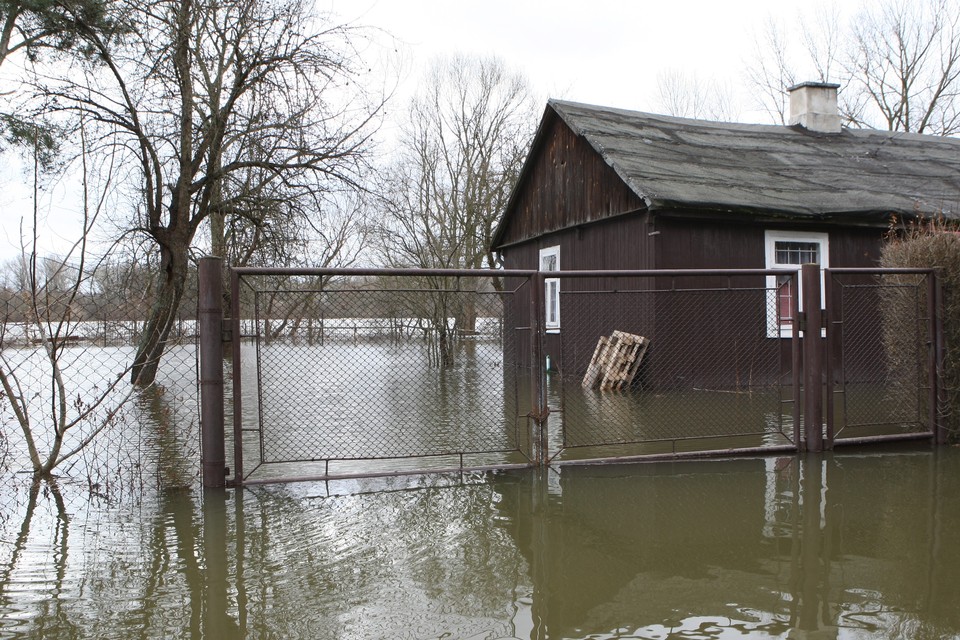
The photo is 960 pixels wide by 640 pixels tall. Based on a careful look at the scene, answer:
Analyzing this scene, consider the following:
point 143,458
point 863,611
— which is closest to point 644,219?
point 143,458

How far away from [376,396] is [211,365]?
6.22 metres

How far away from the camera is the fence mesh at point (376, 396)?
6.53 meters

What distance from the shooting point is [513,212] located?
1862 cm

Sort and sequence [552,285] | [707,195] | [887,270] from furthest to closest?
[552,285]
[707,195]
[887,270]

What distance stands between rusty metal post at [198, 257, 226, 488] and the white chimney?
1649cm

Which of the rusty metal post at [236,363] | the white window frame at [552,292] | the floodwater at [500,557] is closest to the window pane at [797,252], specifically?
the white window frame at [552,292]

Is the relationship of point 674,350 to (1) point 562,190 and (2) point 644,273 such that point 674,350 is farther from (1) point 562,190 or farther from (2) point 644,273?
(2) point 644,273

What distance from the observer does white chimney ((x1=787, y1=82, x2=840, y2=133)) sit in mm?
18031

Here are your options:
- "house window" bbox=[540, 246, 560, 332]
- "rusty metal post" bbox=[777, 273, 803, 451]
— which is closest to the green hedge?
"rusty metal post" bbox=[777, 273, 803, 451]

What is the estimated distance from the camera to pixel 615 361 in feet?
41.2

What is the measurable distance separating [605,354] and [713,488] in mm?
7203

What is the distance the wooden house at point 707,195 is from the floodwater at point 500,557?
4.83 m

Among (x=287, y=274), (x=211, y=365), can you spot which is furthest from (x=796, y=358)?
(x=211, y=365)

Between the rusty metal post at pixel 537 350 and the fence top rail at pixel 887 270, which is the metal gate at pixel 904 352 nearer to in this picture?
the fence top rail at pixel 887 270
